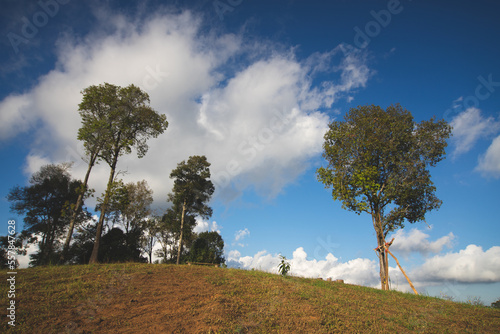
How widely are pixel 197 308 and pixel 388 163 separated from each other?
1800 centimetres

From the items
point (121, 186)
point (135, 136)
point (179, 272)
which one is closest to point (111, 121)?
point (135, 136)

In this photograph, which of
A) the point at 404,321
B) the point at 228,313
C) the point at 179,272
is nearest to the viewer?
the point at 228,313

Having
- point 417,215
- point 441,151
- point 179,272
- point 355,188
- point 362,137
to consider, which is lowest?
point 179,272

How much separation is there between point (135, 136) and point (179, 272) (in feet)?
43.8

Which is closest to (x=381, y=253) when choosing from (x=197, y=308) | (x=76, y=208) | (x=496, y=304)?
(x=496, y=304)

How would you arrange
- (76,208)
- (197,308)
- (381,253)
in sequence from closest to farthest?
(197,308) < (76,208) < (381,253)

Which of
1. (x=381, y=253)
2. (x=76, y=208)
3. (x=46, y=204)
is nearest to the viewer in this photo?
(x=76, y=208)

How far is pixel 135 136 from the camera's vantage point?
21.1 meters

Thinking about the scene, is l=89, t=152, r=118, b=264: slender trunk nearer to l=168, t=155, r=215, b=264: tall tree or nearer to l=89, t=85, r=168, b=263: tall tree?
l=89, t=85, r=168, b=263: tall tree

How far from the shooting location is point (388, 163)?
1959cm

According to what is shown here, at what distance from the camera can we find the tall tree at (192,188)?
3375cm

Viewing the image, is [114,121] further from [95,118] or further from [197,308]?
[197,308]

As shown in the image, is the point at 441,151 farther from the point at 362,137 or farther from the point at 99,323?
the point at 99,323

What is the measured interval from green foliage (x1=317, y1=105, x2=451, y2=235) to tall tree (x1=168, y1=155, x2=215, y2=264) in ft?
61.5
